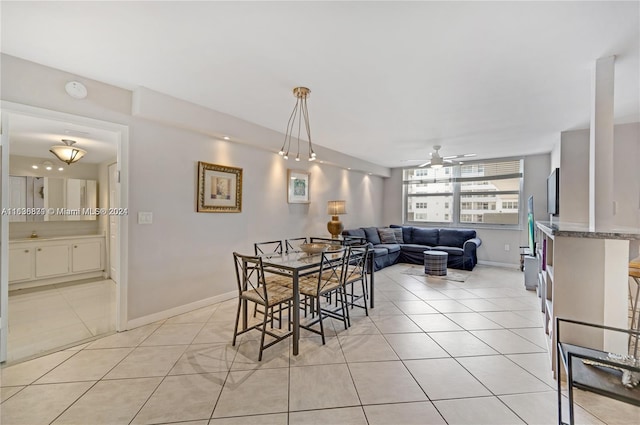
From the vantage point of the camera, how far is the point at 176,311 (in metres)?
3.25

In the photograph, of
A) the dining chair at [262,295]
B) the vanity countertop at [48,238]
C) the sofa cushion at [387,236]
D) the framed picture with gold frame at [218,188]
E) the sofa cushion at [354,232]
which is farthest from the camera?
the sofa cushion at [387,236]

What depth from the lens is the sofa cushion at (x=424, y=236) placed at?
6633mm

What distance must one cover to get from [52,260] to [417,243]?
7220 mm

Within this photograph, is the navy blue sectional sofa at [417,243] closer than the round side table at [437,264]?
No

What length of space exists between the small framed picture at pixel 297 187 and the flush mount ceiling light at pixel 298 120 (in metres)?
0.44

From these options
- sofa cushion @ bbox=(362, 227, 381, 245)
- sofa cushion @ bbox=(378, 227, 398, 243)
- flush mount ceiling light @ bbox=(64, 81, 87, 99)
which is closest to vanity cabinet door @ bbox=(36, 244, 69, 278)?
flush mount ceiling light @ bbox=(64, 81, 87, 99)

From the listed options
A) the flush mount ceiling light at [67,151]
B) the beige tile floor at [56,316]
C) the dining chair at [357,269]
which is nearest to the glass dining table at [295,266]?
the dining chair at [357,269]

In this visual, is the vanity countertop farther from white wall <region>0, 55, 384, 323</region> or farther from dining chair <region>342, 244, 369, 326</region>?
dining chair <region>342, 244, 369, 326</region>

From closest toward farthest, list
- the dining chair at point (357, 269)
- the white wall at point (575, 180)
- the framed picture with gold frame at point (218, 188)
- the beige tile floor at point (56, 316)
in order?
the beige tile floor at point (56, 316), the dining chair at point (357, 269), the framed picture with gold frame at point (218, 188), the white wall at point (575, 180)

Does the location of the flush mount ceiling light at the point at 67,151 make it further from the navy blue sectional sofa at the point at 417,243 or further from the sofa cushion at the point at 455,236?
the sofa cushion at the point at 455,236

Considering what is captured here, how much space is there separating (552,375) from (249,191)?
12.5 ft

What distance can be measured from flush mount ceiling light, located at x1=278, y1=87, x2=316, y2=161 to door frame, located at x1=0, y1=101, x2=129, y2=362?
1.63 m

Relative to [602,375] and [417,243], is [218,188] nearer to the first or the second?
[602,375]

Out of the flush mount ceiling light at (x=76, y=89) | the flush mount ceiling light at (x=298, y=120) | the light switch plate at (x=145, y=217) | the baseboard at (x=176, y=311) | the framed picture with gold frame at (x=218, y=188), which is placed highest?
the flush mount ceiling light at (x=298, y=120)
